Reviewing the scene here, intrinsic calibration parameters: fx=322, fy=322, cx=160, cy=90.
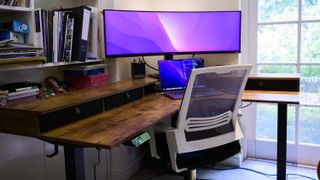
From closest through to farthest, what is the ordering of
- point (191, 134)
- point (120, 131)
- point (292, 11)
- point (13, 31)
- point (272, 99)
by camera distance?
point (120, 131)
point (13, 31)
point (191, 134)
point (272, 99)
point (292, 11)

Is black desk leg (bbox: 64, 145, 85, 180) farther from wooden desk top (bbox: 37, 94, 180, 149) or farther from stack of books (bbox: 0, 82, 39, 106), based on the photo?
stack of books (bbox: 0, 82, 39, 106)

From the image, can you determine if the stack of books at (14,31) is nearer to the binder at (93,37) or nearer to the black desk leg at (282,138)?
the binder at (93,37)

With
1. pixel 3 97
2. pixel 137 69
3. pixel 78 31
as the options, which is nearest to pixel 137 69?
pixel 137 69

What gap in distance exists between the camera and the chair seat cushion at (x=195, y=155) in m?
1.71

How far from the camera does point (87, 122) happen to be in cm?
158

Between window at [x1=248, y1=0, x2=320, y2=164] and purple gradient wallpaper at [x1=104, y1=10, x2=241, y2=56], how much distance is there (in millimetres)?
396

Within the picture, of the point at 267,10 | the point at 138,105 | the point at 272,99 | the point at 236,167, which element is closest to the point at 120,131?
the point at 138,105

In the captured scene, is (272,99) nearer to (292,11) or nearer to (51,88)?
(292,11)

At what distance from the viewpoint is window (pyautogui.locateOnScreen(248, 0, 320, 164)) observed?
2645 mm

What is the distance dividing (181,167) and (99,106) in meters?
0.56

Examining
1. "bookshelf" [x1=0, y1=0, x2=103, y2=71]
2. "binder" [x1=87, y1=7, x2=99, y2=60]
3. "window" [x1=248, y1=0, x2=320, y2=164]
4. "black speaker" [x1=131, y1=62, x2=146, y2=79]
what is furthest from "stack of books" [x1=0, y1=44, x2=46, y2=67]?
"window" [x1=248, y1=0, x2=320, y2=164]

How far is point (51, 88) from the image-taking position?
199cm

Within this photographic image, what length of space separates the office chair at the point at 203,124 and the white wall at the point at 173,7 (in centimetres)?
88

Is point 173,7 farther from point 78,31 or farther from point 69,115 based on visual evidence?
point 69,115
